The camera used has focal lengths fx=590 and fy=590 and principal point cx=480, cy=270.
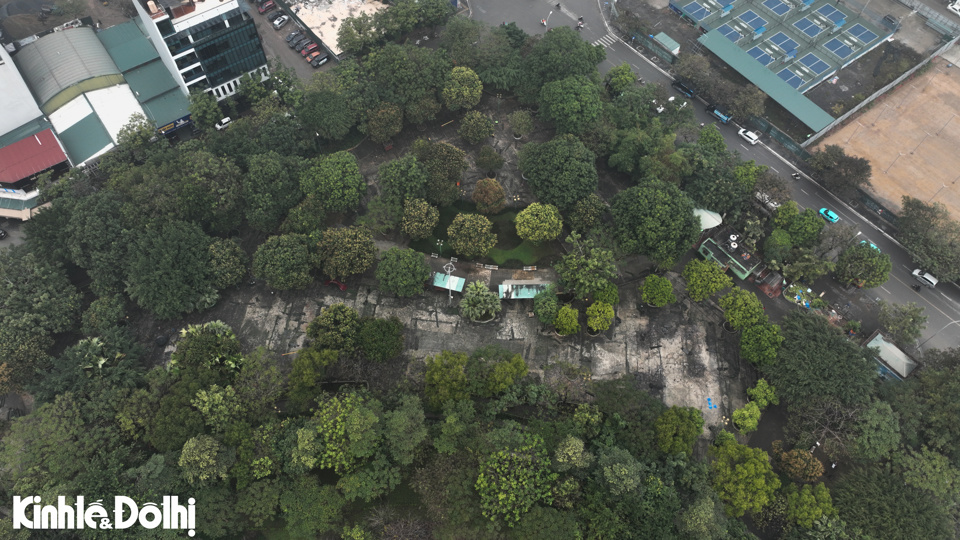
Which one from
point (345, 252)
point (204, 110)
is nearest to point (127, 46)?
point (204, 110)

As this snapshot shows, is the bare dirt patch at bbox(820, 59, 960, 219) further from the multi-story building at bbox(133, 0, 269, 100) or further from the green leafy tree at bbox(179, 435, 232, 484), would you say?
the green leafy tree at bbox(179, 435, 232, 484)

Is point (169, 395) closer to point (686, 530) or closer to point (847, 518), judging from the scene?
point (686, 530)

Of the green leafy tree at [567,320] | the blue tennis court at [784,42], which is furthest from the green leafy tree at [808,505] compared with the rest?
the blue tennis court at [784,42]

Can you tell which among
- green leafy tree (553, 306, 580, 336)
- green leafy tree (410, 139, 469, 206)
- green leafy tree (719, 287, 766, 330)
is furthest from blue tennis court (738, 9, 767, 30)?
green leafy tree (553, 306, 580, 336)

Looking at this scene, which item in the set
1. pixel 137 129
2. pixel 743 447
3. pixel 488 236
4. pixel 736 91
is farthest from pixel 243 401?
pixel 736 91

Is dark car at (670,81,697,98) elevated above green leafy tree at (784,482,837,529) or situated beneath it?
elevated above

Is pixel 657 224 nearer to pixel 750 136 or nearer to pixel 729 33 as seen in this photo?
pixel 750 136
